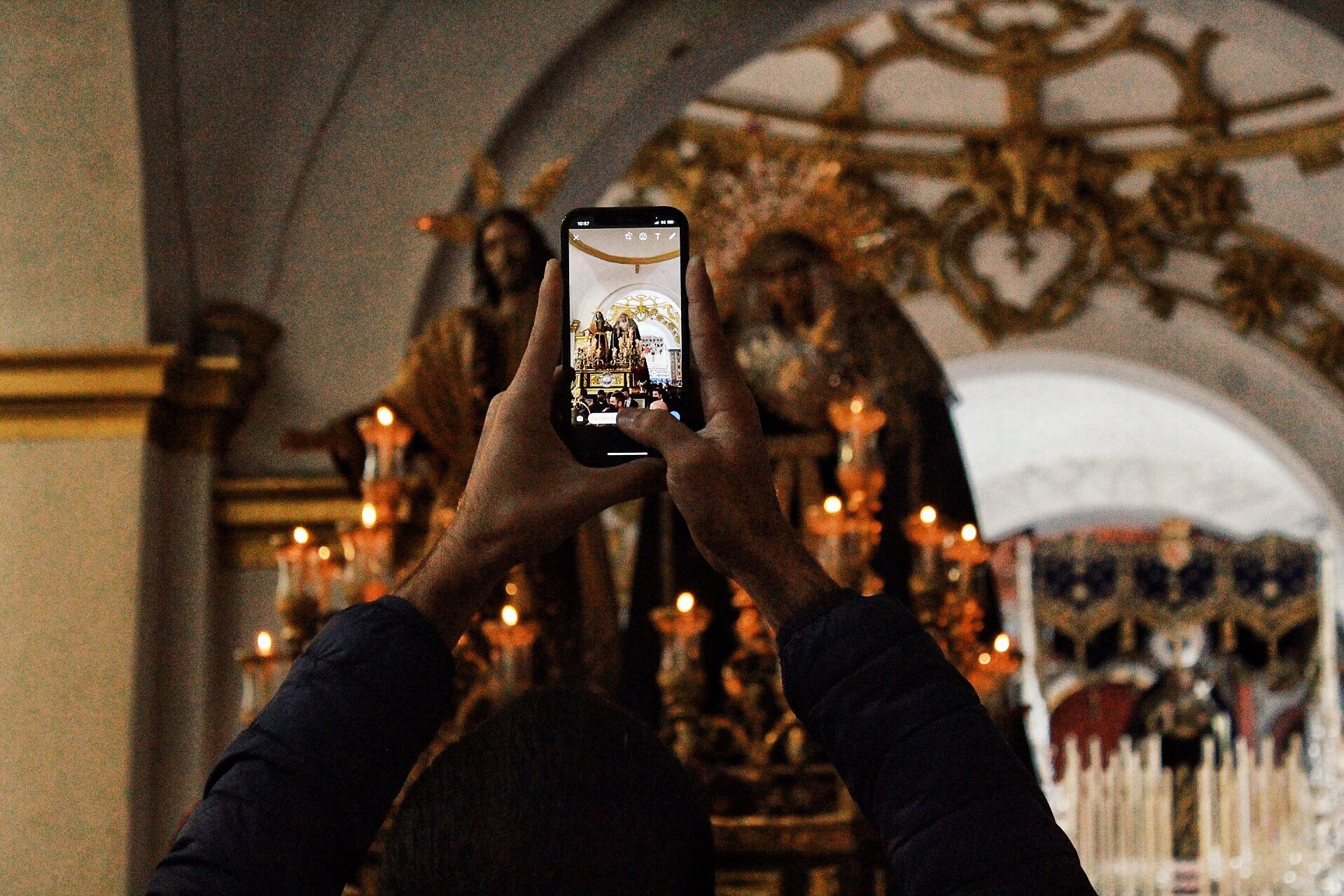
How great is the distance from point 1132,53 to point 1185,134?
0.66m

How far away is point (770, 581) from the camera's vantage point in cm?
117

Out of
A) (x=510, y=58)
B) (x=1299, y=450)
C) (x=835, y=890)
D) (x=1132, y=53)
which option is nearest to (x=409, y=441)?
(x=510, y=58)

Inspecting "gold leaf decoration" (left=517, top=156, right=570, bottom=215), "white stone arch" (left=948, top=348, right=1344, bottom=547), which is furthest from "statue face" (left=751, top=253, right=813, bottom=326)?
"white stone arch" (left=948, top=348, right=1344, bottom=547)

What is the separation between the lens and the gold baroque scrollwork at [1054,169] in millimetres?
9453

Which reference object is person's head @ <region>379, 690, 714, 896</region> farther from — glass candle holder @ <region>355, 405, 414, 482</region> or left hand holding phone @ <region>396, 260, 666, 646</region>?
glass candle holder @ <region>355, 405, 414, 482</region>

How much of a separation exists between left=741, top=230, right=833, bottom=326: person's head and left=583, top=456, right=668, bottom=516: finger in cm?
433

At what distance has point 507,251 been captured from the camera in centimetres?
460

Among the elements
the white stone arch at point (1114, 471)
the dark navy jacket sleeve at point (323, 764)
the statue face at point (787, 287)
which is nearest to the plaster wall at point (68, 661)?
the statue face at point (787, 287)

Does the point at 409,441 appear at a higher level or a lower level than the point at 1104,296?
lower

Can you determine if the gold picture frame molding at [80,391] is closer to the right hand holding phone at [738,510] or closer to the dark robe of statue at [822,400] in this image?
the dark robe of statue at [822,400]

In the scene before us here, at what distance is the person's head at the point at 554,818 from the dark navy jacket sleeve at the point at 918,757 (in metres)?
0.10

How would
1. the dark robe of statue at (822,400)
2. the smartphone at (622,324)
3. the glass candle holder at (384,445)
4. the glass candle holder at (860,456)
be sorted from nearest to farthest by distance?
the smartphone at (622,324)
the glass candle holder at (860,456)
the glass candle holder at (384,445)
the dark robe of statue at (822,400)

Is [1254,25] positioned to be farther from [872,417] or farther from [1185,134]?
[1185,134]

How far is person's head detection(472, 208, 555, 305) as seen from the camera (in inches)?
182
